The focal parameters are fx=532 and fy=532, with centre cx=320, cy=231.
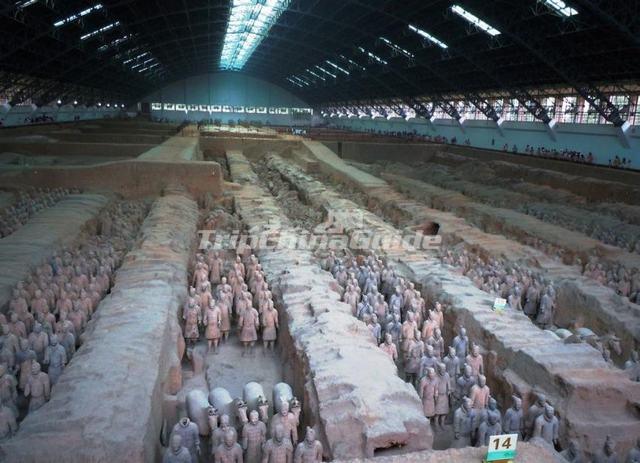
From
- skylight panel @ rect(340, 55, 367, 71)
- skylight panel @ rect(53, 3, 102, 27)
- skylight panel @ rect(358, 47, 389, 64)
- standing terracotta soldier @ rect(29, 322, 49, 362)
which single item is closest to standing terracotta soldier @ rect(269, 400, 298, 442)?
standing terracotta soldier @ rect(29, 322, 49, 362)

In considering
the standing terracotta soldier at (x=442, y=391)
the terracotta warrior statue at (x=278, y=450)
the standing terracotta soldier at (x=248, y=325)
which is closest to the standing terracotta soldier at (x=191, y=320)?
the standing terracotta soldier at (x=248, y=325)

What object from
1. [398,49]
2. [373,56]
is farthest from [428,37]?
[373,56]

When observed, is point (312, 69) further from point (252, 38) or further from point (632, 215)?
point (632, 215)

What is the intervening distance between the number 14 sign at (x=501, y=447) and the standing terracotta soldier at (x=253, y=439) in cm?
175

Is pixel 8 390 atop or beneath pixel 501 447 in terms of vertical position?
beneath

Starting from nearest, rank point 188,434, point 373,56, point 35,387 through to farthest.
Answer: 1. point 188,434
2. point 35,387
3. point 373,56

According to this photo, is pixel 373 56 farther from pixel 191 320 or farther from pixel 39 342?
pixel 39 342

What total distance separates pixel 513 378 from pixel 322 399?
2093 millimetres

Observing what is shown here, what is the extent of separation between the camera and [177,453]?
3.88m

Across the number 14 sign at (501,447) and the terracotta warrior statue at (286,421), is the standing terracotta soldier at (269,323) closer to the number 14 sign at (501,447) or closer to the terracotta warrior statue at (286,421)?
the terracotta warrior statue at (286,421)

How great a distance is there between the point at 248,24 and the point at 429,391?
28384 mm

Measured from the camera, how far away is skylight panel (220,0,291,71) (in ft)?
80.2

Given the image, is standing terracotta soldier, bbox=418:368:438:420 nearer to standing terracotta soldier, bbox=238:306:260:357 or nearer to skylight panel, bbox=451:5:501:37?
standing terracotta soldier, bbox=238:306:260:357

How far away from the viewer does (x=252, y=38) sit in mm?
34344
